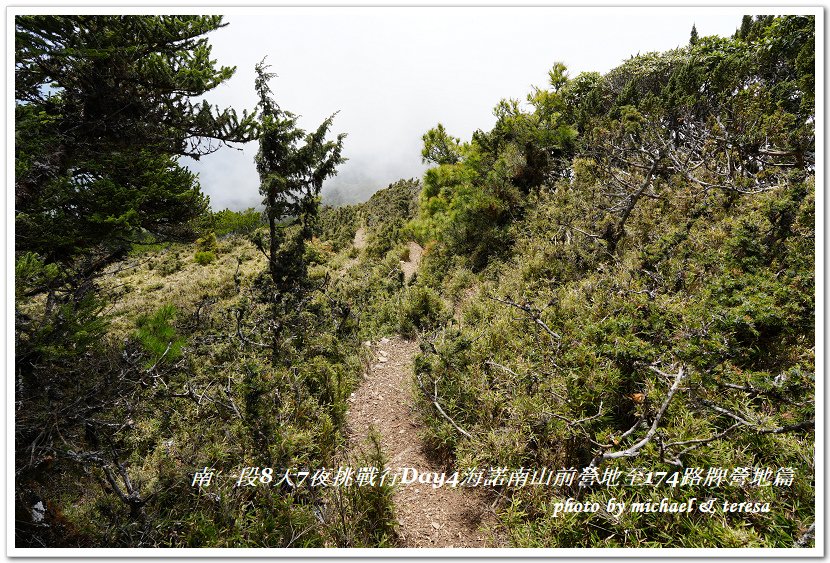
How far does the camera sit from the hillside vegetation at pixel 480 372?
130 inches

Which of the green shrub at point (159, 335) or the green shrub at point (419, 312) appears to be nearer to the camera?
the green shrub at point (159, 335)

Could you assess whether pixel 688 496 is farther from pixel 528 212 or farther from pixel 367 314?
pixel 528 212

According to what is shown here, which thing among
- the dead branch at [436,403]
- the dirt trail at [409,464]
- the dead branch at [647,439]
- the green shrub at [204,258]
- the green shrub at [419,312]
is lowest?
the dirt trail at [409,464]

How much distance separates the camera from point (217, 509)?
3.83 m

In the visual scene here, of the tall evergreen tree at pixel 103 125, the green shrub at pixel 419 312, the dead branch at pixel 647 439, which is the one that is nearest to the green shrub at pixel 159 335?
the tall evergreen tree at pixel 103 125

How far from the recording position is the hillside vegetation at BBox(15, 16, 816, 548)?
3.30 metres

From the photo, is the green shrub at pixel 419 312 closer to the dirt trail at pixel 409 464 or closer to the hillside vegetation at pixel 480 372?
the hillside vegetation at pixel 480 372

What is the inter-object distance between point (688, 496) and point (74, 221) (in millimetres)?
10602

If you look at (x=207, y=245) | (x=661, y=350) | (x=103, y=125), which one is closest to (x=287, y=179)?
(x=103, y=125)

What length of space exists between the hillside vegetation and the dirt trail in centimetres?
23

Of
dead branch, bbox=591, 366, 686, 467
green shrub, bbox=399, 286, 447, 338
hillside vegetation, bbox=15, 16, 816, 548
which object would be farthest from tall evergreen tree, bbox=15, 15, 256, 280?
dead branch, bbox=591, 366, 686, 467

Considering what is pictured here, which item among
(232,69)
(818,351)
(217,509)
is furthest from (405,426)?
(232,69)

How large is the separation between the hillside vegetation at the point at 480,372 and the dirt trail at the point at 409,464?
0.23 m

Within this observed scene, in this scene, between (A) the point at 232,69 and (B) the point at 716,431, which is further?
(A) the point at 232,69
